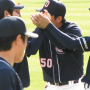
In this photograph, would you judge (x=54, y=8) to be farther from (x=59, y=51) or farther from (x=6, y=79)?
(x=6, y=79)

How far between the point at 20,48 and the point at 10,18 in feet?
1.05

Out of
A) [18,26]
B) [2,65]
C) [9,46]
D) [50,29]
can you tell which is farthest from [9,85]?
[50,29]

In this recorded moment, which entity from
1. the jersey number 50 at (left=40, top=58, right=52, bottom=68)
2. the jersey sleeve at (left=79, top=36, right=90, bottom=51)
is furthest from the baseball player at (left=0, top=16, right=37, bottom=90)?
the jersey number 50 at (left=40, top=58, right=52, bottom=68)

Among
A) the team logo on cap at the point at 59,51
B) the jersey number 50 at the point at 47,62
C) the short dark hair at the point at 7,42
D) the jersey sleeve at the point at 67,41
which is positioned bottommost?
the jersey number 50 at the point at 47,62

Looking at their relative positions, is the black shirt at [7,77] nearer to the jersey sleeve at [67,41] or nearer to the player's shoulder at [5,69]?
the player's shoulder at [5,69]

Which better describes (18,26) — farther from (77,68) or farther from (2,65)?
(77,68)

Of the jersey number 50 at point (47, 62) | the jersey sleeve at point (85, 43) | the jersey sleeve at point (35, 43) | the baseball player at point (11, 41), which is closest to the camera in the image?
the baseball player at point (11, 41)

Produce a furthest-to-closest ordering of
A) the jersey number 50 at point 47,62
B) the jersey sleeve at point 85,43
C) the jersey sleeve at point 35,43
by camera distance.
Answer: the jersey number 50 at point 47,62 → the jersey sleeve at point 35,43 → the jersey sleeve at point 85,43

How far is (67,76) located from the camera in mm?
4223

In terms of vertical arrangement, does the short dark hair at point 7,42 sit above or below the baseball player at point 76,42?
above

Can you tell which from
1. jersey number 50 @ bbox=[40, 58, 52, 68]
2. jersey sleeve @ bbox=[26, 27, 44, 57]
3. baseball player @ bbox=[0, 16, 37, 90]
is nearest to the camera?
baseball player @ bbox=[0, 16, 37, 90]

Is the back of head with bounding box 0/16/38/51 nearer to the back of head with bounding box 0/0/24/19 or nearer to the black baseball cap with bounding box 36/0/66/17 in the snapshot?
the back of head with bounding box 0/0/24/19

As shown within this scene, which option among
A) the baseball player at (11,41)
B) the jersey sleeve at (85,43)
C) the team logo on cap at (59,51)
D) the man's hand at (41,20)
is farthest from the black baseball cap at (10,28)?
the team logo on cap at (59,51)

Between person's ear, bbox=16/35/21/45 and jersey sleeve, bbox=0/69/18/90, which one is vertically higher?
person's ear, bbox=16/35/21/45
